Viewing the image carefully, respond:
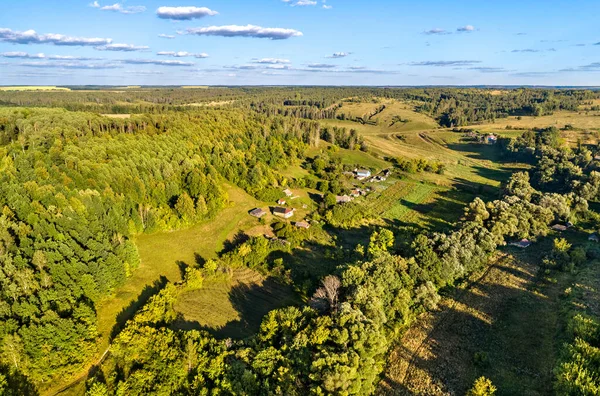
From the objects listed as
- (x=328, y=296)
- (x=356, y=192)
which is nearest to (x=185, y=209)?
(x=328, y=296)

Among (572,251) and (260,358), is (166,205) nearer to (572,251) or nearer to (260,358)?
(260,358)

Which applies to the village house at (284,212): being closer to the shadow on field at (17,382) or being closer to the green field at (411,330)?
the green field at (411,330)

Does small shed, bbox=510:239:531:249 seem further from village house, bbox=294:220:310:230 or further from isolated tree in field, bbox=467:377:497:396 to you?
isolated tree in field, bbox=467:377:497:396

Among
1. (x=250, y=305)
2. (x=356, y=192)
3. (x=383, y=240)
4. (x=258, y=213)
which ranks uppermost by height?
(x=356, y=192)

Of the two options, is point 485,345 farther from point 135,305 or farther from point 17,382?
point 17,382

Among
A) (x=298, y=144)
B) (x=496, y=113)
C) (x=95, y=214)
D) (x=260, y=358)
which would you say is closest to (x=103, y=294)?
(x=95, y=214)

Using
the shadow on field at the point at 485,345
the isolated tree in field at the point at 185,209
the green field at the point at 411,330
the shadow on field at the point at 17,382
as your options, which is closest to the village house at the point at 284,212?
the green field at the point at 411,330
